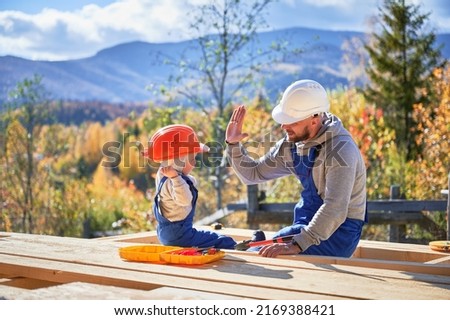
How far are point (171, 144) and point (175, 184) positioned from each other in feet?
0.72

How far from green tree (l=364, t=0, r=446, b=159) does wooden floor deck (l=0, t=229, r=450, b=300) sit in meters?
19.8

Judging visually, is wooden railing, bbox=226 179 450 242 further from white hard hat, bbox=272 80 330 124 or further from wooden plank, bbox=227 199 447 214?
white hard hat, bbox=272 80 330 124

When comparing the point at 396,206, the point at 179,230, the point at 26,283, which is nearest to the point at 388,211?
the point at 396,206

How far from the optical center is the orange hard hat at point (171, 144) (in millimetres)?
3803

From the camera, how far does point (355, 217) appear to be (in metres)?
3.84

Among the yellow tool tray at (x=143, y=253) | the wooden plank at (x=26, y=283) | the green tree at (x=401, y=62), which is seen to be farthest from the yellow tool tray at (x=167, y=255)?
the green tree at (x=401, y=62)

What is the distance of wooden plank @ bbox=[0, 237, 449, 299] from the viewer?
2.48 metres

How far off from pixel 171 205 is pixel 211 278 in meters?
1.21

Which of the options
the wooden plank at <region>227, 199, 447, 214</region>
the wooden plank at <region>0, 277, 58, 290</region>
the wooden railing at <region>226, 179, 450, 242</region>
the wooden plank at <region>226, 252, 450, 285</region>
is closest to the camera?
the wooden plank at <region>226, 252, 450, 285</region>

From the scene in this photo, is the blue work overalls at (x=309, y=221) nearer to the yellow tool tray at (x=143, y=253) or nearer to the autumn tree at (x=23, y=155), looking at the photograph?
the yellow tool tray at (x=143, y=253)

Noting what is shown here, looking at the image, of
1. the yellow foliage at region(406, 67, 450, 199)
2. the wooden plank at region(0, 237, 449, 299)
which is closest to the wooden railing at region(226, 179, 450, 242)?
the yellow foliage at region(406, 67, 450, 199)

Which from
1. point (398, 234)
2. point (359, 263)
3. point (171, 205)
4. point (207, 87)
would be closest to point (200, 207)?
point (207, 87)

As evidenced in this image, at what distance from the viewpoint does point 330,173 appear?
3666mm
